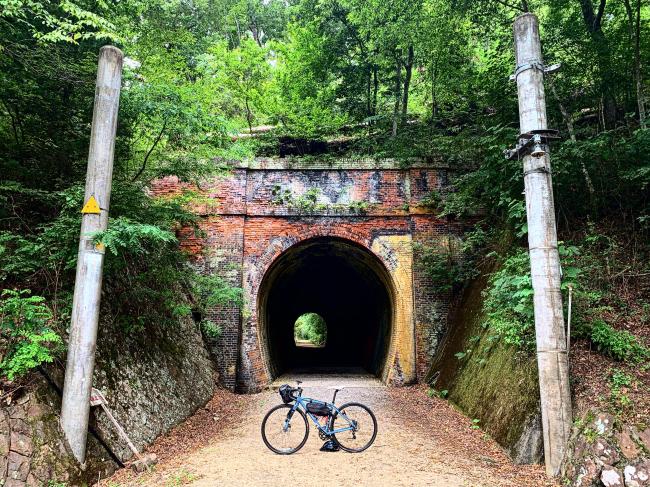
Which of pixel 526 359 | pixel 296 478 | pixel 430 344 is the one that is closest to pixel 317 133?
pixel 430 344

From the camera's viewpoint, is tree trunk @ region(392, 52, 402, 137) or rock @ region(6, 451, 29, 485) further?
tree trunk @ region(392, 52, 402, 137)

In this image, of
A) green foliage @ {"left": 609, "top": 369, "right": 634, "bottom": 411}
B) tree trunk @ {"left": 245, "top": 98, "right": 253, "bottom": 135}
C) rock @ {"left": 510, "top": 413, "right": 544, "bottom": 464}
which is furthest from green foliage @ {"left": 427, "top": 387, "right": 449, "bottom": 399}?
tree trunk @ {"left": 245, "top": 98, "right": 253, "bottom": 135}

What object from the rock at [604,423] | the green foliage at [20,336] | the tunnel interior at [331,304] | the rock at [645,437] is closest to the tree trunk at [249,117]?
the tunnel interior at [331,304]

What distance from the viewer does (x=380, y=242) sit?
1098 cm

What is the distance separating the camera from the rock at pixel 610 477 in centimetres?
383

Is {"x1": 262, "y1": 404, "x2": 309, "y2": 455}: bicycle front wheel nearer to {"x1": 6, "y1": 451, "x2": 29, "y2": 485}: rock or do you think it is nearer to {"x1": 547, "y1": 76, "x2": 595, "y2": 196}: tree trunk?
{"x1": 6, "y1": 451, "x2": 29, "y2": 485}: rock

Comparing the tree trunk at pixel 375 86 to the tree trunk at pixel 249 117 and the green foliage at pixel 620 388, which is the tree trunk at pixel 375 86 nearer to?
the tree trunk at pixel 249 117

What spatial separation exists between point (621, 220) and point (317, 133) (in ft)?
32.1

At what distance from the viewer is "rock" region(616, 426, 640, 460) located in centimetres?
392

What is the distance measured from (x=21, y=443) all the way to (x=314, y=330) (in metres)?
28.5

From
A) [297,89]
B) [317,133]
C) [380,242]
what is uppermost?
[297,89]

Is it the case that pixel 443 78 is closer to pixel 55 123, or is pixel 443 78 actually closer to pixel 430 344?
pixel 430 344

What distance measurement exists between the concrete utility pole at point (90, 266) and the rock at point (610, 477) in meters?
5.09

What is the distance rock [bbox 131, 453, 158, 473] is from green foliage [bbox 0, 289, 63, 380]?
61.9 inches
